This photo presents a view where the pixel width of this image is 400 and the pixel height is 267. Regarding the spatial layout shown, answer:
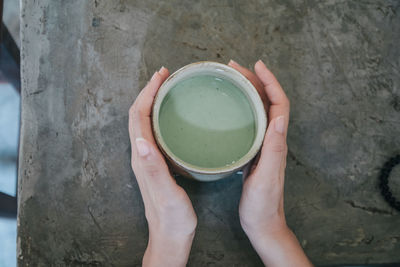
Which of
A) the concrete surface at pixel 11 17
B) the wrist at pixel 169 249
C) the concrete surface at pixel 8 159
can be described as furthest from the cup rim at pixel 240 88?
the concrete surface at pixel 11 17

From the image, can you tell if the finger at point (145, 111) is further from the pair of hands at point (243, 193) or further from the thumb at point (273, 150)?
the thumb at point (273, 150)

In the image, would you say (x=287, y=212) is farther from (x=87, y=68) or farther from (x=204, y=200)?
(x=87, y=68)

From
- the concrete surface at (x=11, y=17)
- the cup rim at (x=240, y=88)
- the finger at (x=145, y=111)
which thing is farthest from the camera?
the concrete surface at (x=11, y=17)

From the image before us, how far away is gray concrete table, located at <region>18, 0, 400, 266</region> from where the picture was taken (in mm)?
903

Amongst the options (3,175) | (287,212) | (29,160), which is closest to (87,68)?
(29,160)

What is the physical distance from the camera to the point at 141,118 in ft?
2.35

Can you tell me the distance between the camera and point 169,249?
2.55 ft

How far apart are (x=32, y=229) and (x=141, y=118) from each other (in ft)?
1.69

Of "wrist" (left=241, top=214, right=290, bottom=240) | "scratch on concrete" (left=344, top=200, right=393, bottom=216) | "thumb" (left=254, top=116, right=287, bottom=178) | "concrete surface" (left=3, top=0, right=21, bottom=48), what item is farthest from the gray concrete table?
"concrete surface" (left=3, top=0, right=21, bottom=48)

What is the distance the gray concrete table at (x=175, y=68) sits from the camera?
35.6 inches

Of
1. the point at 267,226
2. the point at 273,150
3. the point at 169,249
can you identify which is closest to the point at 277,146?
the point at 273,150

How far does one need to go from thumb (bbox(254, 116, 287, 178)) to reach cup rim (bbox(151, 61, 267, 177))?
0.04m

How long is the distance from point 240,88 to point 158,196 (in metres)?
0.32

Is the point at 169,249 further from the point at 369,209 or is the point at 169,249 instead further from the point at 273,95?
the point at 369,209
